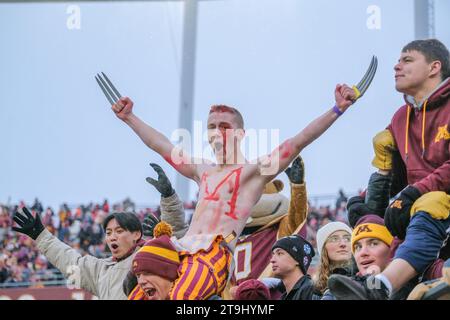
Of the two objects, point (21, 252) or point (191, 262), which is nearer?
point (191, 262)

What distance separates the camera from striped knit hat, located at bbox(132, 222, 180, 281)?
9.35ft

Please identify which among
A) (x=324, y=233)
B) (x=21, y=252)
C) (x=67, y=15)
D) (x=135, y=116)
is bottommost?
(x=21, y=252)

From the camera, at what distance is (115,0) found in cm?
417

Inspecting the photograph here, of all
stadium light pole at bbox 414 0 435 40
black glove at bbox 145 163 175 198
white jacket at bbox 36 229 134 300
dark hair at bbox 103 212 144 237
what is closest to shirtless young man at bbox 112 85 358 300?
black glove at bbox 145 163 175 198

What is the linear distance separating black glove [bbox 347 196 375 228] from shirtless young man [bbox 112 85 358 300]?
0.36 meters

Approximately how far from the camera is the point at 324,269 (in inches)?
127

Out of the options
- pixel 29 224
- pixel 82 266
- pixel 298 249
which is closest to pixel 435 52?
pixel 298 249

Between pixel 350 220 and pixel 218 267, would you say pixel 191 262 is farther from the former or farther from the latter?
pixel 350 220

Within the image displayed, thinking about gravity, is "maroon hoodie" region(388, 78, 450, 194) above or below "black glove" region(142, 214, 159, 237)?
above

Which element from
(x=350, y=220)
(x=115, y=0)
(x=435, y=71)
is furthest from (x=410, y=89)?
(x=115, y=0)

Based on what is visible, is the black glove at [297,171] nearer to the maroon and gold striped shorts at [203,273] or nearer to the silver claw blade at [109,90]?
the maroon and gold striped shorts at [203,273]

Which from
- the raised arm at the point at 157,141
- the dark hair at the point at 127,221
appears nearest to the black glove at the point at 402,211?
the raised arm at the point at 157,141

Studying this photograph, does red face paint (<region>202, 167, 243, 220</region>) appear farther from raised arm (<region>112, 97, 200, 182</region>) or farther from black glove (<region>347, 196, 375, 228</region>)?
black glove (<region>347, 196, 375, 228</region>)

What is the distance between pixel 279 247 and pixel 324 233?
29cm
